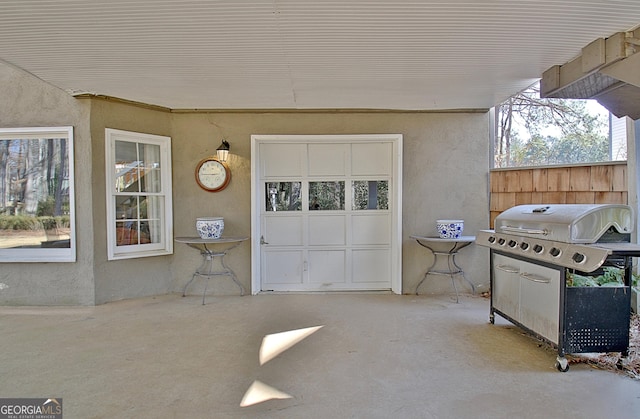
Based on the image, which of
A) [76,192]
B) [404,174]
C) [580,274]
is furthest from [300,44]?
[76,192]

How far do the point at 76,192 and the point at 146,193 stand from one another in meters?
0.76

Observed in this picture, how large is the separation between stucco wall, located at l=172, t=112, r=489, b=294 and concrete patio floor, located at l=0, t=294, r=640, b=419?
90cm

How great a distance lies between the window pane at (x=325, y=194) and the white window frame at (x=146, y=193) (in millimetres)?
1912

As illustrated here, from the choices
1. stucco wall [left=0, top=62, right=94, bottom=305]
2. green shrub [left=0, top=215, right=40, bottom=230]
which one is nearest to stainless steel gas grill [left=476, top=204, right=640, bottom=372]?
stucco wall [left=0, top=62, right=94, bottom=305]

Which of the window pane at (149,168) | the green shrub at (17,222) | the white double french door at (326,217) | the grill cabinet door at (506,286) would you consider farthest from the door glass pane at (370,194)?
the green shrub at (17,222)

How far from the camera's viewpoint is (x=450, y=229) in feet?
14.4

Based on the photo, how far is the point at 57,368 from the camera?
2676 mm

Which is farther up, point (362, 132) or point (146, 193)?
point (362, 132)

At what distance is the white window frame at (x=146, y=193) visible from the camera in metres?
4.32

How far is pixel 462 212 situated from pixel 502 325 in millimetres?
1697

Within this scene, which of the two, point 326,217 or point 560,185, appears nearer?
point 560,185

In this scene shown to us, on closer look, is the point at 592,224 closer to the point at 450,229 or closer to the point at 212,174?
the point at 450,229

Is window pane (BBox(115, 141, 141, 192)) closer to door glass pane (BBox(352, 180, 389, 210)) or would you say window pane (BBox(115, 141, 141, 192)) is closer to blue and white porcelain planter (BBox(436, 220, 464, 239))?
door glass pane (BBox(352, 180, 389, 210))

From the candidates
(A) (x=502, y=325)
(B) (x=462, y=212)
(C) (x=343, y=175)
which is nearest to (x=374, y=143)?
(C) (x=343, y=175)
